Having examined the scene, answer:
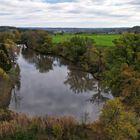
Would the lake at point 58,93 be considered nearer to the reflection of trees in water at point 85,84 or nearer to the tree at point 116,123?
the reflection of trees in water at point 85,84

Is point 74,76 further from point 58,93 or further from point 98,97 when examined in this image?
point 98,97

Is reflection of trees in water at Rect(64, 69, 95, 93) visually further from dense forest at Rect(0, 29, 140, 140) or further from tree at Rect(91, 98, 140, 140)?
tree at Rect(91, 98, 140, 140)

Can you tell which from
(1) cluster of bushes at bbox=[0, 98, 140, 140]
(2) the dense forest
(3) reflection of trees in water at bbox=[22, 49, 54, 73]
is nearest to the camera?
(1) cluster of bushes at bbox=[0, 98, 140, 140]

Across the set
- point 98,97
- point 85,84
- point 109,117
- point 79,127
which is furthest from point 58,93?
point 109,117

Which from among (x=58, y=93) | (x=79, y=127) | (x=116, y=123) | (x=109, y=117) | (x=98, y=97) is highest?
(x=109, y=117)

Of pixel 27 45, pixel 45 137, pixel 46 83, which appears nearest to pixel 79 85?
pixel 46 83

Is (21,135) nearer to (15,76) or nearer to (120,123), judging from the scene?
(120,123)

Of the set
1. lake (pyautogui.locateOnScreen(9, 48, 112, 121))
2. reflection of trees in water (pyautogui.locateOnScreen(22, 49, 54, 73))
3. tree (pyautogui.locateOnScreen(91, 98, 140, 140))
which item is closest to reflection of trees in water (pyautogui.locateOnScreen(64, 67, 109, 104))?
lake (pyautogui.locateOnScreen(9, 48, 112, 121))
